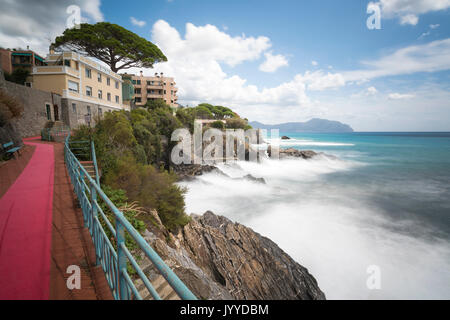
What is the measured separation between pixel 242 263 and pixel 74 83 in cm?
2369

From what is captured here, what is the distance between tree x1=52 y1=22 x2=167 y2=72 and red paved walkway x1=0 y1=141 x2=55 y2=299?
1121 inches

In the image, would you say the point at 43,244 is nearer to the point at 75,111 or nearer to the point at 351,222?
the point at 351,222

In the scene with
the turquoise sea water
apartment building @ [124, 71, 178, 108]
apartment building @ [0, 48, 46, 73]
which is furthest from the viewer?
apartment building @ [124, 71, 178, 108]

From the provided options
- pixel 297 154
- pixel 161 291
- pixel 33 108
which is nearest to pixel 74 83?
pixel 33 108

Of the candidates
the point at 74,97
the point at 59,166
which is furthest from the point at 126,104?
the point at 59,166

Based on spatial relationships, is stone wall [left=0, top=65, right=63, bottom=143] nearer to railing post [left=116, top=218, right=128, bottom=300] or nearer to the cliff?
the cliff

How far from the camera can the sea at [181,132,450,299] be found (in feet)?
38.6

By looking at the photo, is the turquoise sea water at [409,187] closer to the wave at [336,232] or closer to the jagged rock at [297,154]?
the wave at [336,232]

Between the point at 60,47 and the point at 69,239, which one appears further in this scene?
the point at 60,47

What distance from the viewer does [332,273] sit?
12.0m

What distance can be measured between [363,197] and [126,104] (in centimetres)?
3509

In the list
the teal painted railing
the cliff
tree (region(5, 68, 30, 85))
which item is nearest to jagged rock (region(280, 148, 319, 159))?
the cliff

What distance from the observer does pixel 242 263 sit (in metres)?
9.23
